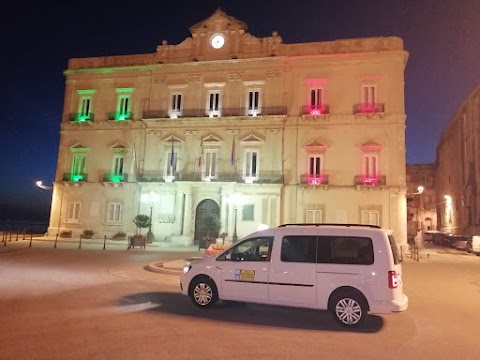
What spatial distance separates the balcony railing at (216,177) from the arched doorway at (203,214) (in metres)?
1.85

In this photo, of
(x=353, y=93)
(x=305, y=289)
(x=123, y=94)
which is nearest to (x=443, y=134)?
(x=353, y=93)

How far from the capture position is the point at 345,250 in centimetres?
729

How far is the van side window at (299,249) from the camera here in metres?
7.46

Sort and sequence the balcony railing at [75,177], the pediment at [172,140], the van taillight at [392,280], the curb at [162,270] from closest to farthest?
the van taillight at [392,280] < the curb at [162,270] < the pediment at [172,140] < the balcony railing at [75,177]

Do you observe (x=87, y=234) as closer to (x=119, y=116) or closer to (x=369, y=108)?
(x=119, y=116)

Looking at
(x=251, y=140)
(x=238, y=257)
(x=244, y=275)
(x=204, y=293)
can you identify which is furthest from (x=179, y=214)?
(x=244, y=275)

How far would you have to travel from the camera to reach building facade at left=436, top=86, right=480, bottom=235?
35312 millimetres

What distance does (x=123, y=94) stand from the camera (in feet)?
106

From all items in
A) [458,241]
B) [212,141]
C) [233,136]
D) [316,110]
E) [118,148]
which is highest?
[316,110]

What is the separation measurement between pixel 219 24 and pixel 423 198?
145 feet

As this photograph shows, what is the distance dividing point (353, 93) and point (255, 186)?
979 centimetres

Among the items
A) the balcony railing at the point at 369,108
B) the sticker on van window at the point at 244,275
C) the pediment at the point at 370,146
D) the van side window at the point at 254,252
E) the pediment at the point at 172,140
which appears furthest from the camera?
the pediment at the point at 172,140

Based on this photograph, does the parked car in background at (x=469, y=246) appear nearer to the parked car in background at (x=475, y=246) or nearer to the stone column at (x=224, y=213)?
the parked car in background at (x=475, y=246)

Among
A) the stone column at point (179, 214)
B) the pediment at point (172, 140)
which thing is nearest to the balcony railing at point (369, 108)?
the pediment at point (172, 140)
